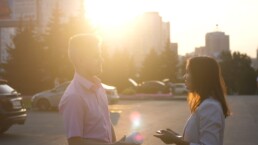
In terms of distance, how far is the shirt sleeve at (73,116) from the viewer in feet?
11.3

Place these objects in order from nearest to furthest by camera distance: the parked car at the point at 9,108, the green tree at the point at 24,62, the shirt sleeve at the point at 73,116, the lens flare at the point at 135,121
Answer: the shirt sleeve at the point at 73,116 < the parked car at the point at 9,108 < the lens flare at the point at 135,121 < the green tree at the point at 24,62

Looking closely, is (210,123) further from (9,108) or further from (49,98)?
(49,98)

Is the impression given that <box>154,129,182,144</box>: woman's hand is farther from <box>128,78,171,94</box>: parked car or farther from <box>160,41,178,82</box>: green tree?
<box>160,41,178,82</box>: green tree

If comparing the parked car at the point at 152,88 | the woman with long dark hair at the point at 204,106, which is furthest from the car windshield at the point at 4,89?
the parked car at the point at 152,88

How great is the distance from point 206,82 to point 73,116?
1086 millimetres

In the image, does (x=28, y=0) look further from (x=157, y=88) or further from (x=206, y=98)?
(x=206, y=98)

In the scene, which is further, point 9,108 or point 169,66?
point 169,66

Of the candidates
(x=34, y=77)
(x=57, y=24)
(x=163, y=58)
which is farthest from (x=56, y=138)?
(x=163, y=58)

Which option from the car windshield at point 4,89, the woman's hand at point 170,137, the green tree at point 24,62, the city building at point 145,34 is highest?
the woman's hand at point 170,137

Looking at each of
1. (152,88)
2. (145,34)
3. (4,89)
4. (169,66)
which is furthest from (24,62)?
(145,34)

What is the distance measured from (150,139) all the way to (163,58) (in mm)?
65788

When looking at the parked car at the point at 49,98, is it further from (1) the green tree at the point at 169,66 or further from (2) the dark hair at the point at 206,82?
(1) the green tree at the point at 169,66

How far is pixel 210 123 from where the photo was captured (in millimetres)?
3689

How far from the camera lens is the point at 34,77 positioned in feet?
143
